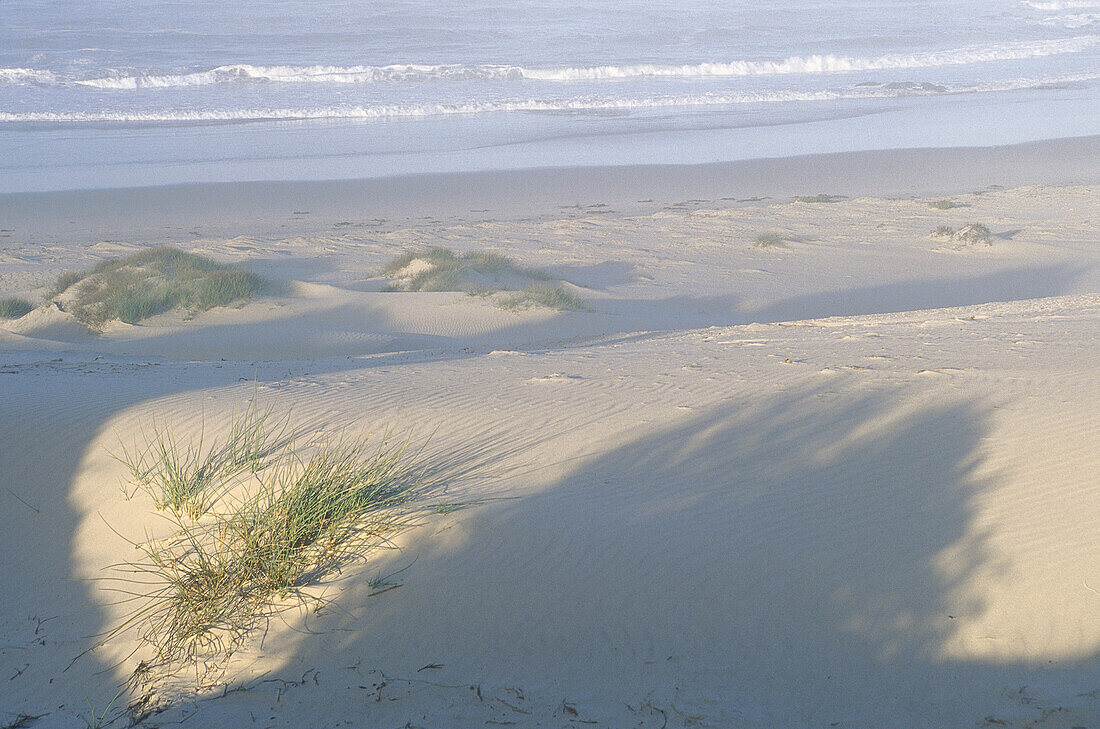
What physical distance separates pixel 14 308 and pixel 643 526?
29.9ft

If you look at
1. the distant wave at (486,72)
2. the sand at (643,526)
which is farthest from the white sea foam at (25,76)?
the sand at (643,526)

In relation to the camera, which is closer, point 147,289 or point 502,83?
point 147,289

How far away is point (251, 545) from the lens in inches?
155

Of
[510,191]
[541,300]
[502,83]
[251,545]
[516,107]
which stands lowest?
[251,545]

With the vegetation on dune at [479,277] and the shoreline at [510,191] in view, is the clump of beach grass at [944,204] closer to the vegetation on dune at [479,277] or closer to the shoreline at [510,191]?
the shoreline at [510,191]

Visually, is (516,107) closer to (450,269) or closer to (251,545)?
(450,269)

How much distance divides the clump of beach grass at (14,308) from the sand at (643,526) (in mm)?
1127

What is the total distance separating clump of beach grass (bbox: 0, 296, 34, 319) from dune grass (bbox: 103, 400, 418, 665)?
Result: 688 centimetres

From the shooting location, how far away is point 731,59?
40562 mm

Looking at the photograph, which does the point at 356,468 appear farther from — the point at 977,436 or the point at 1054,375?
the point at 1054,375

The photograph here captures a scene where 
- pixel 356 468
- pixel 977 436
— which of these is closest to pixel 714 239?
pixel 977 436

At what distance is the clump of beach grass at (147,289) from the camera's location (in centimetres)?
1015

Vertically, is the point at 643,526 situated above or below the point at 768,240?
below

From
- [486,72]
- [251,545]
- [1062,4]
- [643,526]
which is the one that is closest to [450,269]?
[643,526]
